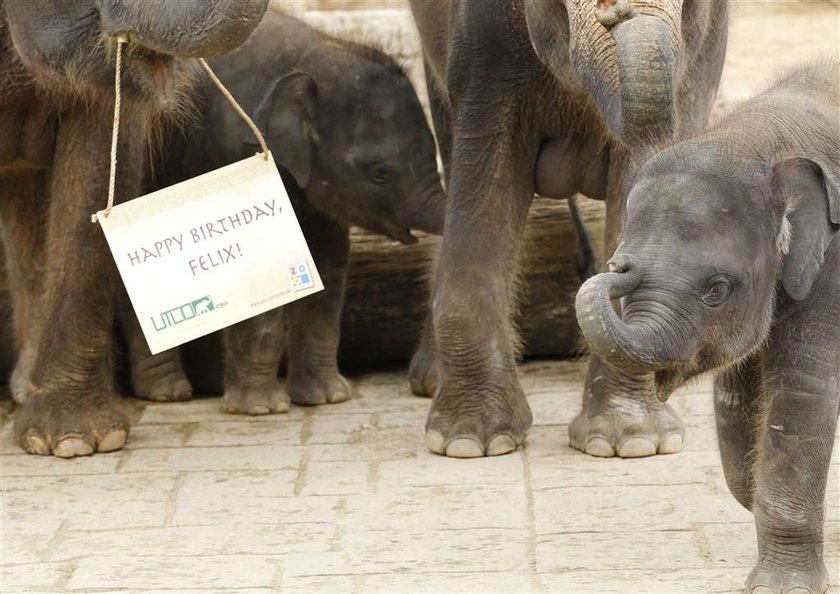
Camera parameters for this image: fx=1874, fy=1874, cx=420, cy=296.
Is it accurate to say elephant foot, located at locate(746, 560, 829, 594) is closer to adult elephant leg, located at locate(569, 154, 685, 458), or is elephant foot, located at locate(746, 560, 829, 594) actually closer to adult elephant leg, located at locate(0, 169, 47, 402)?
adult elephant leg, located at locate(569, 154, 685, 458)

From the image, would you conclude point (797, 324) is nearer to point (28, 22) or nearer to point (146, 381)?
point (28, 22)

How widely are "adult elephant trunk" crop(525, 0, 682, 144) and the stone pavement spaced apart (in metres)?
1.01

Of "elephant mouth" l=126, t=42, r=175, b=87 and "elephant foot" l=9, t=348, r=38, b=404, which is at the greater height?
"elephant mouth" l=126, t=42, r=175, b=87

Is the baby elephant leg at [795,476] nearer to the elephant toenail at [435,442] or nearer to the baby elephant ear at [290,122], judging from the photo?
the elephant toenail at [435,442]

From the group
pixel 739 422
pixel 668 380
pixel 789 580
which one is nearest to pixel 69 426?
pixel 739 422

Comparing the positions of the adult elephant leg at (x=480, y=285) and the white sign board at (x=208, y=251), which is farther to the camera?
the adult elephant leg at (x=480, y=285)

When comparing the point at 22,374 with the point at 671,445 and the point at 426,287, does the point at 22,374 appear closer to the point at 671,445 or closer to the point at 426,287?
the point at 426,287

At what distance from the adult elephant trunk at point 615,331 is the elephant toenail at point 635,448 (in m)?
1.68

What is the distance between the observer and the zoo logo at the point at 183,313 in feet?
15.8

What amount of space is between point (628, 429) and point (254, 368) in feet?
4.44

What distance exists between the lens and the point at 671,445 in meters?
5.38

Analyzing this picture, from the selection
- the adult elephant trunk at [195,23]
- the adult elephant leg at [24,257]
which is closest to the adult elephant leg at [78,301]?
the adult elephant leg at [24,257]

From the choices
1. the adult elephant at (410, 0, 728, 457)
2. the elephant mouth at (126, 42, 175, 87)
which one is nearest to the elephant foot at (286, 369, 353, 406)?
the adult elephant at (410, 0, 728, 457)

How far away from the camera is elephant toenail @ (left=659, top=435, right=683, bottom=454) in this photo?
5375 millimetres
